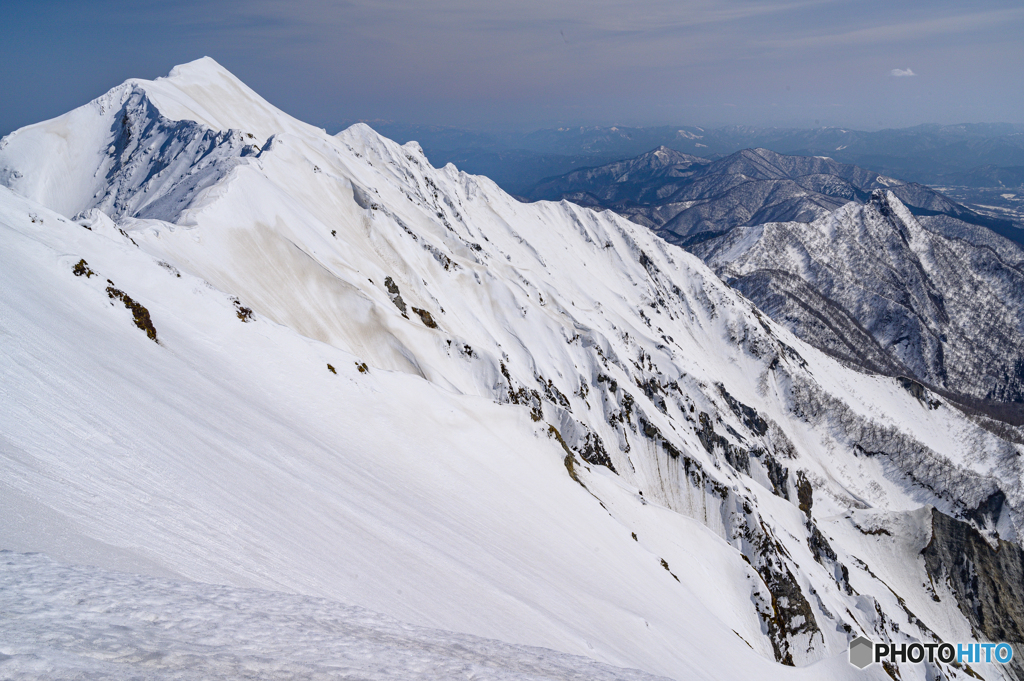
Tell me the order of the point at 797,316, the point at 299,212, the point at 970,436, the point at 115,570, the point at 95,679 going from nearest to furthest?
1. the point at 95,679
2. the point at 115,570
3. the point at 299,212
4. the point at 970,436
5. the point at 797,316

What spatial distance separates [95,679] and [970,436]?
498 feet

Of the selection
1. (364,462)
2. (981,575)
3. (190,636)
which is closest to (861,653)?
(364,462)

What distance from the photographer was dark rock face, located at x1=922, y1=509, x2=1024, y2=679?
66125mm

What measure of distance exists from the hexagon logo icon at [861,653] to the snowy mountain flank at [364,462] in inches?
38.3

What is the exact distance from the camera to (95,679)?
5.40 metres

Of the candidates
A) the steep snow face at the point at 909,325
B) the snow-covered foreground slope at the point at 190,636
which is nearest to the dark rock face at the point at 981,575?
the snow-covered foreground slope at the point at 190,636

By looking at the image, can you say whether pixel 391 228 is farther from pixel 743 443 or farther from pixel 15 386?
pixel 743 443

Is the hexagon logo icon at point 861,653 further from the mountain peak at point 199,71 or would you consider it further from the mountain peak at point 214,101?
the mountain peak at point 199,71

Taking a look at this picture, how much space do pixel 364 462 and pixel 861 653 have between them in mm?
39559

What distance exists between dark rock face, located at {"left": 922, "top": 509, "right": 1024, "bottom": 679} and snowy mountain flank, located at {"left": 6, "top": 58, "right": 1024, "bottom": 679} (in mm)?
327

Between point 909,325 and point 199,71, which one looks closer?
point 199,71

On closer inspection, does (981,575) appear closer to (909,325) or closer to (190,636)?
(190,636)

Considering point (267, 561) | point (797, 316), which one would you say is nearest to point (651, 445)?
point (267, 561)

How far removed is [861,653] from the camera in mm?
37031
